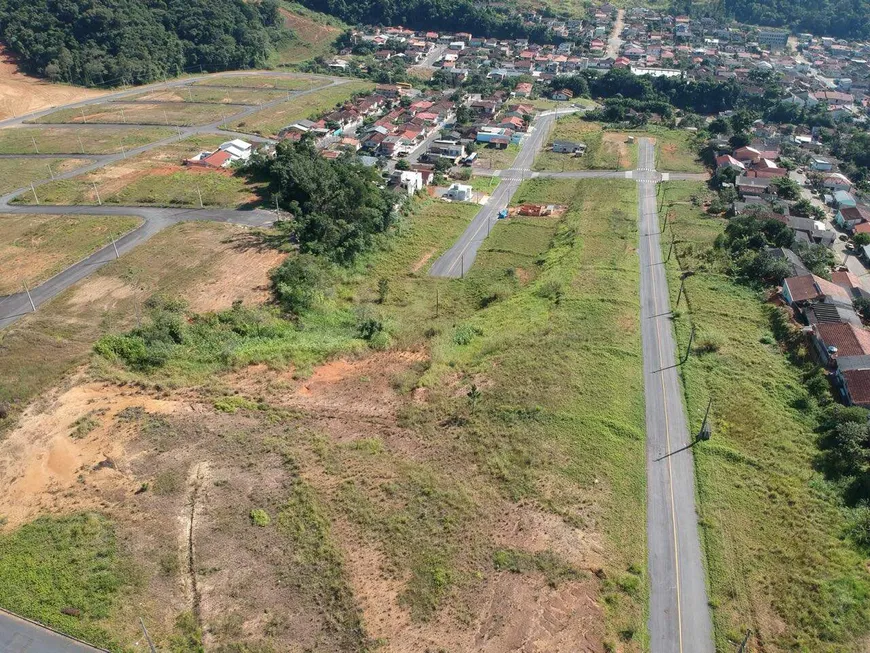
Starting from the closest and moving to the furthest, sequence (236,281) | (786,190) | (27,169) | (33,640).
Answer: (33,640), (236,281), (786,190), (27,169)

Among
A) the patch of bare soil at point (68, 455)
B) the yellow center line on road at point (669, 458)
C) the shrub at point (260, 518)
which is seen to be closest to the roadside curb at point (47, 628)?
the patch of bare soil at point (68, 455)

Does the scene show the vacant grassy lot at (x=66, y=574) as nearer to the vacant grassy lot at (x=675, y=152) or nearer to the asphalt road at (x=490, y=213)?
the asphalt road at (x=490, y=213)

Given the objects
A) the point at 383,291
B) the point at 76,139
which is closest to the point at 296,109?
the point at 76,139

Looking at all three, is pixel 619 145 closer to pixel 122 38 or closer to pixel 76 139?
pixel 76 139

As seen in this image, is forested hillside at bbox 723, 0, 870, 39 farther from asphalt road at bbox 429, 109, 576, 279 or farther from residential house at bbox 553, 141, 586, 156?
residential house at bbox 553, 141, 586, 156

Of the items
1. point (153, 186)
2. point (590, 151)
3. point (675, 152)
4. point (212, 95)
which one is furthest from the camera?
point (212, 95)
